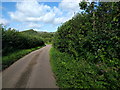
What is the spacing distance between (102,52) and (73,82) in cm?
208

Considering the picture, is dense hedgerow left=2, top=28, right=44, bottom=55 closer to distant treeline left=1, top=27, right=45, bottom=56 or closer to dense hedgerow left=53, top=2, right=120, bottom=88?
distant treeline left=1, top=27, right=45, bottom=56

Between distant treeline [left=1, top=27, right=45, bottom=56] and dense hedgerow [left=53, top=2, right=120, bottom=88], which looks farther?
distant treeline [left=1, top=27, right=45, bottom=56]

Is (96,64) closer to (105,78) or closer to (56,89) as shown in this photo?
(105,78)

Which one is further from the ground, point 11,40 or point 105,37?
point 105,37

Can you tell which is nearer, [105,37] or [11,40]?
[105,37]

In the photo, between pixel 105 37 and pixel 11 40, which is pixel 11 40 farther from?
pixel 105 37

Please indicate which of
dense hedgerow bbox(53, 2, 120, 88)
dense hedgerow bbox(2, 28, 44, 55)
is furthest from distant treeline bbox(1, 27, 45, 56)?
dense hedgerow bbox(53, 2, 120, 88)

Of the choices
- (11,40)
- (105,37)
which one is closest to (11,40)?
(11,40)

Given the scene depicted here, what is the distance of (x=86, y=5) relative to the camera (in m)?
4.91

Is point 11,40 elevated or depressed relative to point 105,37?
depressed

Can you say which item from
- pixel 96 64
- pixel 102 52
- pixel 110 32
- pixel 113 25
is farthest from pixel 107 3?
pixel 96 64

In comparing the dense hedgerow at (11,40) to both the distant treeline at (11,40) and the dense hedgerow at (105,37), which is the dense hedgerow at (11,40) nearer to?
the distant treeline at (11,40)

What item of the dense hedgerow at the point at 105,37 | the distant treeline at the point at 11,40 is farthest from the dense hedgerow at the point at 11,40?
the dense hedgerow at the point at 105,37

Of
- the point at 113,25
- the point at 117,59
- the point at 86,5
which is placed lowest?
the point at 117,59
